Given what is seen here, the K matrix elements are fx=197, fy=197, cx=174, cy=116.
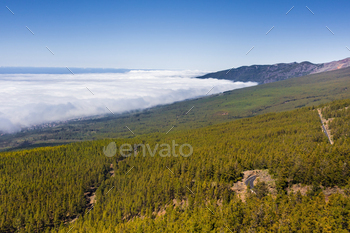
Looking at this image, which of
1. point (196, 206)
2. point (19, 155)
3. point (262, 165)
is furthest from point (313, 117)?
point (19, 155)

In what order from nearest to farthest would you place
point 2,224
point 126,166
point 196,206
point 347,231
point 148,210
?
point 347,231, point 196,206, point 148,210, point 2,224, point 126,166

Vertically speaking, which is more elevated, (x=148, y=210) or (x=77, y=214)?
(x=148, y=210)

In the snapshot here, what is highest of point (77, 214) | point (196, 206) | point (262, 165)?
point (262, 165)

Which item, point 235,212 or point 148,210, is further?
point 148,210

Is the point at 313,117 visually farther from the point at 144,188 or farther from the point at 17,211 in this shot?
the point at 17,211

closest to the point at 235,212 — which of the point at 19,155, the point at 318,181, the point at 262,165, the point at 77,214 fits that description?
the point at 318,181

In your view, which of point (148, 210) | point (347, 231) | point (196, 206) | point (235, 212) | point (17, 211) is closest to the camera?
point (347, 231)
